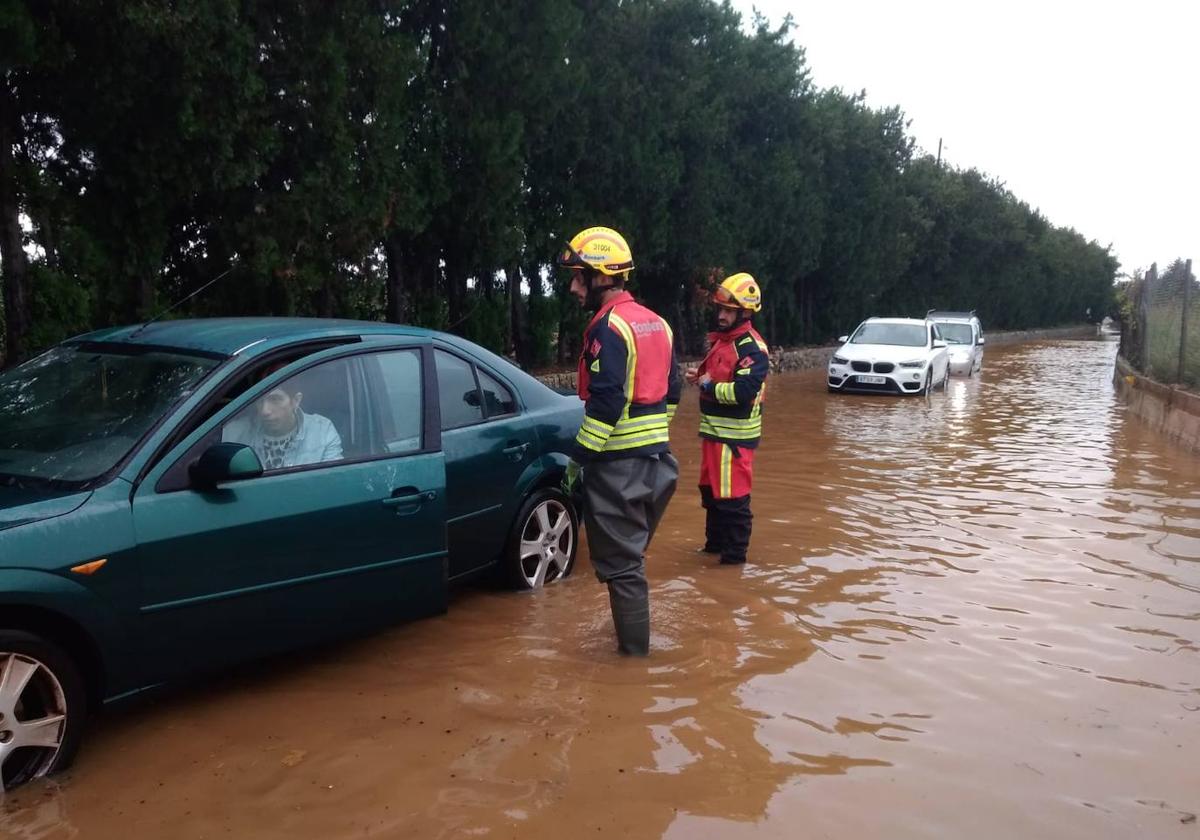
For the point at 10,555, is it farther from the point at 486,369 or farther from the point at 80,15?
the point at 80,15

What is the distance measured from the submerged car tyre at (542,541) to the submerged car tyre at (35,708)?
2582 mm

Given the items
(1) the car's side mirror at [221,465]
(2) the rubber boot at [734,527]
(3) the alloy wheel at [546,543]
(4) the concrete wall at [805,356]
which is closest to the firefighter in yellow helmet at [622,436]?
(3) the alloy wheel at [546,543]

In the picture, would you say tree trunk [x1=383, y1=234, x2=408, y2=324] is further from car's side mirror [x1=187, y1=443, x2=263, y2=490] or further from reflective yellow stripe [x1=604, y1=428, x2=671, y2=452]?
car's side mirror [x1=187, y1=443, x2=263, y2=490]

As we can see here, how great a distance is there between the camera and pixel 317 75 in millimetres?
11883

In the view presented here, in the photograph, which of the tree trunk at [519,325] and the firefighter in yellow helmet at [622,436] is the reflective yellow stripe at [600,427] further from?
the tree trunk at [519,325]

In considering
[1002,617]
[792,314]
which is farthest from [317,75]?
[792,314]

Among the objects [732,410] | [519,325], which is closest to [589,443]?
[732,410]

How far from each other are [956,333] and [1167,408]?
14.0 m

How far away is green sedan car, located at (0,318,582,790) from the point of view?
3605 millimetres

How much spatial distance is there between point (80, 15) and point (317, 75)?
3.07 metres

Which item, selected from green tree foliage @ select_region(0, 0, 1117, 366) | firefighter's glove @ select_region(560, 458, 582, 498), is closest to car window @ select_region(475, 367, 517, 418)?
firefighter's glove @ select_region(560, 458, 582, 498)

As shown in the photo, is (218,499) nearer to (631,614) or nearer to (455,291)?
(631,614)

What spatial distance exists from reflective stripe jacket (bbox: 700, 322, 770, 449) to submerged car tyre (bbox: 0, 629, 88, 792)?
4.27m

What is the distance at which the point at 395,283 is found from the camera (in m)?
15.3
